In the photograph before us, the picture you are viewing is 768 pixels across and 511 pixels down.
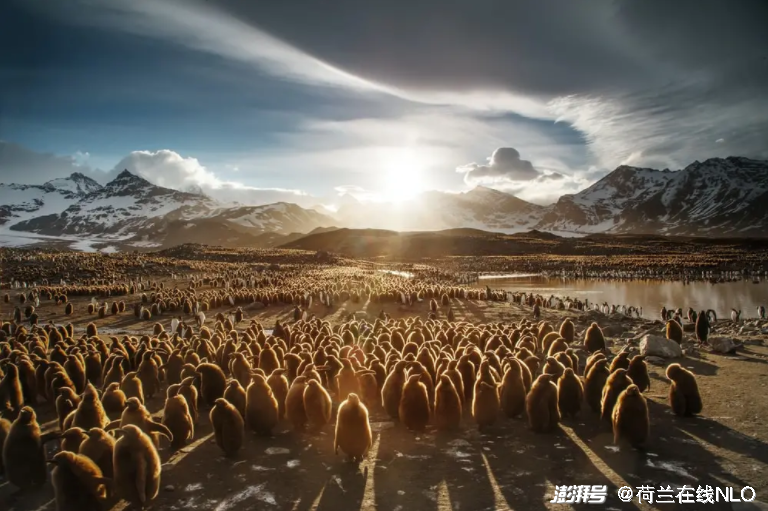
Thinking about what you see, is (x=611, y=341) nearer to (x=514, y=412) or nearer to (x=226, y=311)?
(x=514, y=412)

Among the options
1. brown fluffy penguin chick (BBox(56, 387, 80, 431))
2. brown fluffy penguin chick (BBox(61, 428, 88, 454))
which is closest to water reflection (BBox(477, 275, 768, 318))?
brown fluffy penguin chick (BBox(56, 387, 80, 431))

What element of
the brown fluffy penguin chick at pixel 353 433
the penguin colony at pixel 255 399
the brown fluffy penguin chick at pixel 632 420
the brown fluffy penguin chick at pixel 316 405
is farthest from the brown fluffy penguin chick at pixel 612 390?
the brown fluffy penguin chick at pixel 316 405

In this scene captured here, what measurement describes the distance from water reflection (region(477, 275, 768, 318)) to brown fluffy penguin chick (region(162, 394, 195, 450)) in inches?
1144

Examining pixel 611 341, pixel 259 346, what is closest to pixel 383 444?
pixel 259 346

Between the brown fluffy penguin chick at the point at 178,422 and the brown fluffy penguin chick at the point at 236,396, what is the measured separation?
2.98 feet

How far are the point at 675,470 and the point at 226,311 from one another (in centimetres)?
2616

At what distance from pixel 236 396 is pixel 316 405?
Result: 1.60 metres

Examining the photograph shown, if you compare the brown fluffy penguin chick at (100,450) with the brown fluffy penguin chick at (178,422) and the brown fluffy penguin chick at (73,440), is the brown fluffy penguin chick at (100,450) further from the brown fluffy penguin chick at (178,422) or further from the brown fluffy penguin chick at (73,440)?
the brown fluffy penguin chick at (178,422)

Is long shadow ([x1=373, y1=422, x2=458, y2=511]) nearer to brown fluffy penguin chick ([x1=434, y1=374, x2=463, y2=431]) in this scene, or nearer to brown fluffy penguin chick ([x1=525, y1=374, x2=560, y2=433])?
brown fluffy penguin chick ([x1=434, y1=374, x2=463, y2=431])

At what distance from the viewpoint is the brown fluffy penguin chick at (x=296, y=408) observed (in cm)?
917

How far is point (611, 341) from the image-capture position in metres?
18.2

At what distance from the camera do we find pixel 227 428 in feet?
25.7

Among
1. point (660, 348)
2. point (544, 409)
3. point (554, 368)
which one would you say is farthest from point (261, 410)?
point (660, 348)

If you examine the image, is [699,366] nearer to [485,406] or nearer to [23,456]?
[485,406]
